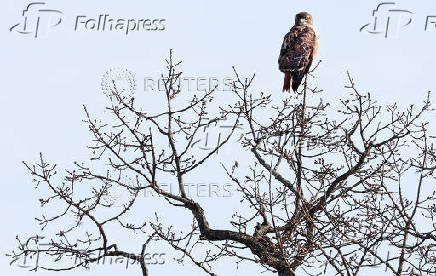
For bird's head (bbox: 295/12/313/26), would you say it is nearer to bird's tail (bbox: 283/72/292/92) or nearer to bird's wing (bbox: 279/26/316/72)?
bird's wing (bbox: 279/26/316/72)

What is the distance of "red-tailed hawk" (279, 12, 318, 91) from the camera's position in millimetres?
12781

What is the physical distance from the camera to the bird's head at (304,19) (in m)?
14.0

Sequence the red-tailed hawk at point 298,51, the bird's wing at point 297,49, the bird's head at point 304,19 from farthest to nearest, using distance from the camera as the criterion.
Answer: the bird's head at point 304,19, the bird's wing at point 297,49, the red-tailed hawk at point 298,51

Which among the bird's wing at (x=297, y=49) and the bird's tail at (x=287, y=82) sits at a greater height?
the bird's wing at (x=297, y=49)

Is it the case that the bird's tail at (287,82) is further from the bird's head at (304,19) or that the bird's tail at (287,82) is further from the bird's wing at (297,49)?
the bird's head at (304,19)

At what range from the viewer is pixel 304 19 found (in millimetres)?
14062

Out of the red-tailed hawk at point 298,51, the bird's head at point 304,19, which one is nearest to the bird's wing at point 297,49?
the red-tailed hawk at point 298,51

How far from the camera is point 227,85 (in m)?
10.9

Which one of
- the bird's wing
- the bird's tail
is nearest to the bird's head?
the bird's wing

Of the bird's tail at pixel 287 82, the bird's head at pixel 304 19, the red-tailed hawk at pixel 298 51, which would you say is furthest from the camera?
the bird's head at pixel 304 19

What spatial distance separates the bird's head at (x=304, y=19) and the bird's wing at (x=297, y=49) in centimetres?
14

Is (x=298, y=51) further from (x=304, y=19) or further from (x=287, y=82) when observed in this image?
(x=304, y=19)

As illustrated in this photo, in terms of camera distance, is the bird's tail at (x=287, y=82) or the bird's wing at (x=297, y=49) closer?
the bird's tail at (x=287, y=82)

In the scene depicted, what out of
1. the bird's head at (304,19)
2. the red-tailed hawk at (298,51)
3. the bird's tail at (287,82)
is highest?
the bird's head at (304,19)
